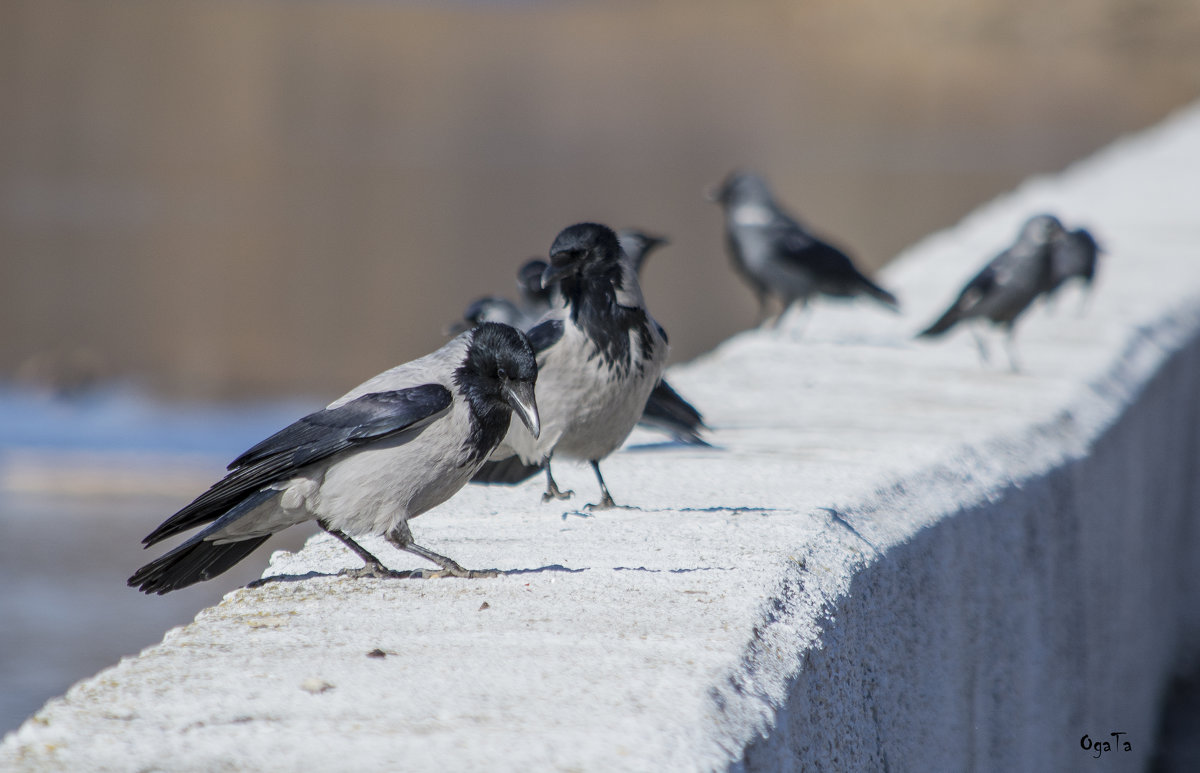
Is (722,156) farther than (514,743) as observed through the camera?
Yes

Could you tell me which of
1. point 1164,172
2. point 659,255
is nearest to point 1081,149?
point 659,255

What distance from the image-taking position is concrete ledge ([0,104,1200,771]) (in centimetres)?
212

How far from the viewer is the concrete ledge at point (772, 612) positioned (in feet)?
6.94

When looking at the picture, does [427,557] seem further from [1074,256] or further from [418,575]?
[1074,256]

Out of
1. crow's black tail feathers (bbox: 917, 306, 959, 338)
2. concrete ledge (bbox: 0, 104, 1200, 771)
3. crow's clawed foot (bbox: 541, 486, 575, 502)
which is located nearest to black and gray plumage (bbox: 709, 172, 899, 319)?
crow's black tail feathers (bbox: 917, 306, 959, 338)

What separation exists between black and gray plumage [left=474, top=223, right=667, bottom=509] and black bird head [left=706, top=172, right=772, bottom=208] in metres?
4.38

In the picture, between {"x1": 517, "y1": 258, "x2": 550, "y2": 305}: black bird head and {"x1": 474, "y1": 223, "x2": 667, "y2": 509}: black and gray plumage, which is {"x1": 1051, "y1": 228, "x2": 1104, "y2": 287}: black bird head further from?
{"x1": 474, "y1": 223, "x2": 667, "y2": 509}: black and gray plumage

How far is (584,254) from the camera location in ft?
12.6

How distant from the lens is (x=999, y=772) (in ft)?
11.0

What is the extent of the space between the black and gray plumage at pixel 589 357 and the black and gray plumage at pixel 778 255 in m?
3.36

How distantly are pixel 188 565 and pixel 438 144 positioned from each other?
3099cm

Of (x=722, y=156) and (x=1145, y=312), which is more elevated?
(x=722, y=156)

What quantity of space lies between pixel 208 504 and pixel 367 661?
2.28 feet

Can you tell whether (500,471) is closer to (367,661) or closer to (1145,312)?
(367,661)
